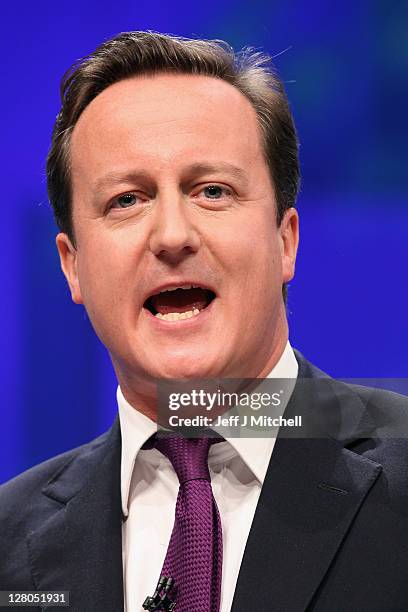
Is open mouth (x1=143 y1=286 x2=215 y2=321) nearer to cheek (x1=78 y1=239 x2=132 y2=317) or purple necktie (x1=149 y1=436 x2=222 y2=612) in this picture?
cheek (x1=78 y1=239 x2=132 y2=317)

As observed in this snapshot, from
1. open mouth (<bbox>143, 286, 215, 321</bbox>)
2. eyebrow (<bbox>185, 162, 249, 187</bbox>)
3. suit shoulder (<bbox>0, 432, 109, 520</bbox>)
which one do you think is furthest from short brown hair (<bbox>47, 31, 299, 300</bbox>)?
suit shoulder (<bbox>0, 432, 109, 520</bbox>)

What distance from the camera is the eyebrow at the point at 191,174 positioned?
1907 mm

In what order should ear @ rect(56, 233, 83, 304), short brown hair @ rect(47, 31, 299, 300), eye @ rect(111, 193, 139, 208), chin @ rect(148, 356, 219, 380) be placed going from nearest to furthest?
1. chin @ rect(148, 356, 219, 380)
2. eye @ rect(111, 193, 139, 208)
3. short brown hair @ rect(47, 31, 299, 300)
4. ear @ rect(56, 233, 83, 304)

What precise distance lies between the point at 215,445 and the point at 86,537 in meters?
0.34

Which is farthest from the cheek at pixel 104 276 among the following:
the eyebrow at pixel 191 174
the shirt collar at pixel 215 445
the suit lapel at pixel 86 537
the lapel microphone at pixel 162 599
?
the lapel microphone at pixel 162 599

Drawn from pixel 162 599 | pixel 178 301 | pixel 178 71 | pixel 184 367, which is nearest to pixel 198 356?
pixel 184 367

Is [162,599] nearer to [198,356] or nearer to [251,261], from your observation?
[198,356]

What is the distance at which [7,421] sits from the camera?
2.76 meters

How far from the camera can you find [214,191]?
1938mm

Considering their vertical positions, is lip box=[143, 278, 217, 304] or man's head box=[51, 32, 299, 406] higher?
man's head box=[51, 32, 299, 406]

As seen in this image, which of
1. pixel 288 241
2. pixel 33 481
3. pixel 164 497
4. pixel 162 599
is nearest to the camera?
pixel 162 599

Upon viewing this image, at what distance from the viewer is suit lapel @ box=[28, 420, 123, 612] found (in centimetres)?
190

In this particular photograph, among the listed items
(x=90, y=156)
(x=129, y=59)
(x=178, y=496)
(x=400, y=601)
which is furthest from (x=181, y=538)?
(x=129, y=59)

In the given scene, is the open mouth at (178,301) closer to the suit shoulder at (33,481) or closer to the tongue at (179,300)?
the tongue at (179,300)
